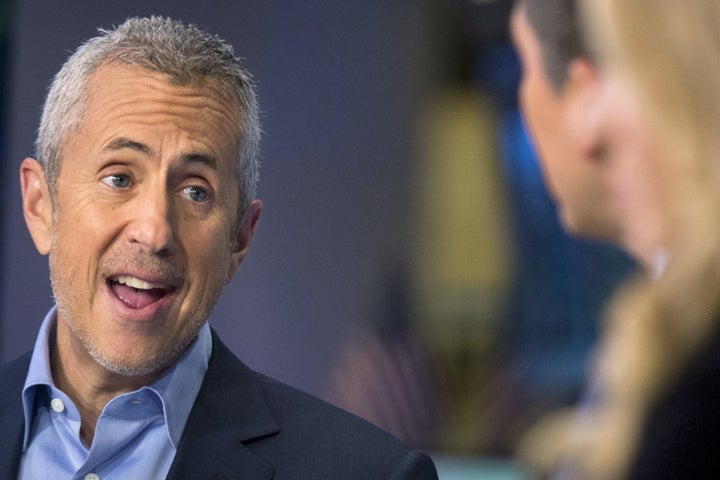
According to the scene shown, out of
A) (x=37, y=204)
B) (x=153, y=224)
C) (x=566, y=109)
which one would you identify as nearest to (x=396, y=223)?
(x=37, y=204)

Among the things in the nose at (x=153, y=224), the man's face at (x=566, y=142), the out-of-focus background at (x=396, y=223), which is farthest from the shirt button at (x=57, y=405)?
the out-of-focus background at (x=396, y=223)

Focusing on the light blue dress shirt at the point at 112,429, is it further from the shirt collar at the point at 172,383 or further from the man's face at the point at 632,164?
the man's face at the point at 632,164

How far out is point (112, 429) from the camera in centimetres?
165

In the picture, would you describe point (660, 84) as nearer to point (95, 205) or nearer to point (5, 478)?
point (95, 205)

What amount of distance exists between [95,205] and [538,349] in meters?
2.22

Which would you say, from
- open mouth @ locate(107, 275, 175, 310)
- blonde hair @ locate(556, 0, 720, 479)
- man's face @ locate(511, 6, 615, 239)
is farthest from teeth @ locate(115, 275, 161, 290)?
blonde hair @ locate(556, 0, 720, 479)

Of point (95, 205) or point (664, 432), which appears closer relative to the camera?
point (664, 432)

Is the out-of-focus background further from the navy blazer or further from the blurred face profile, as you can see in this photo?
Result: the blurred face profile

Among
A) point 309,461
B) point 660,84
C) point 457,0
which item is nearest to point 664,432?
point 660,84

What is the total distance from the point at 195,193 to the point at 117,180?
130mm

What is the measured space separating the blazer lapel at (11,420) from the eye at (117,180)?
39 centimetres

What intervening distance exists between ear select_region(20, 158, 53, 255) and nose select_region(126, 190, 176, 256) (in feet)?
0.70

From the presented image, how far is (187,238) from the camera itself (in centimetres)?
170

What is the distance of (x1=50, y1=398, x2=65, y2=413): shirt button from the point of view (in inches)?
66.9
